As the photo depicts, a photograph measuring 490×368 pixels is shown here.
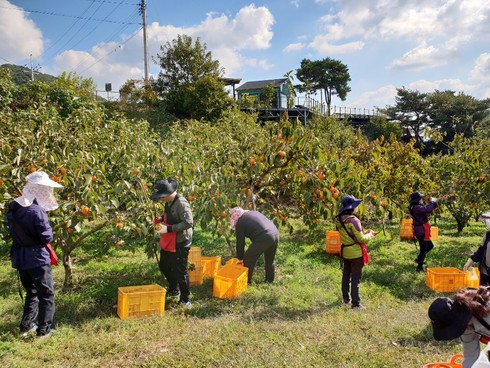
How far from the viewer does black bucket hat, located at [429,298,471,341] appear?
2215mm

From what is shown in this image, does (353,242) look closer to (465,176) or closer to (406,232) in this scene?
(465,176)

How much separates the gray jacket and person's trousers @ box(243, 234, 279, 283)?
105 centimetres

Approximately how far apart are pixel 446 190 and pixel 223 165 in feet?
15.2

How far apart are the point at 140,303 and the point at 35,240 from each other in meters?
1.26

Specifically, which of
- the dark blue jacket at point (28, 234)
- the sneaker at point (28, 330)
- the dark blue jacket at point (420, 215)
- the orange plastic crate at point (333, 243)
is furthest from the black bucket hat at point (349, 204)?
the sneaker at point (28, 330)

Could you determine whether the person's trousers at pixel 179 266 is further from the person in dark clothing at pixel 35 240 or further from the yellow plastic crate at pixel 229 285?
the person in dark clothing at pixel 35 240

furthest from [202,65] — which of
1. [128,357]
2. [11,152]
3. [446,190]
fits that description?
[128,357]

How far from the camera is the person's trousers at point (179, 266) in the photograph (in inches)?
173

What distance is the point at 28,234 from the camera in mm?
3506

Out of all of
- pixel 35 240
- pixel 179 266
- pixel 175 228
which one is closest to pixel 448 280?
pixel 179 266

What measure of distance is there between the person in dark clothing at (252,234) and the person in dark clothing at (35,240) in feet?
7.52

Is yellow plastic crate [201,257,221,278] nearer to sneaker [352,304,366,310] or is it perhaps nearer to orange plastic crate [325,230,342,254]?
sneaker [352,304,366,310]

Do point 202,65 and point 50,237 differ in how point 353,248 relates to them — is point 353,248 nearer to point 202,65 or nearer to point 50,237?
point 50,237

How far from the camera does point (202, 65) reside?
22641mm
